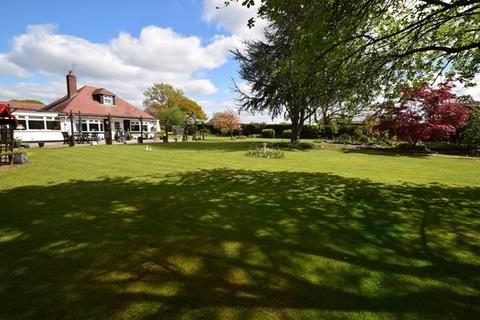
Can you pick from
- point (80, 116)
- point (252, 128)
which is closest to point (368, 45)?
point (80, 116)

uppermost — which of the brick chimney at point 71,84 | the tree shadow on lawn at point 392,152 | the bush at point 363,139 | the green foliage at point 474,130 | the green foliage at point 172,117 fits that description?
the brick chimney at point 71,84

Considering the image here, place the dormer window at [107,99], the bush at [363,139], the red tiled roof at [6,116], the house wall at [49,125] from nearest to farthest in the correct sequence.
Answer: the red tiled roof at [6,116] < the house wall at [49,125] < the bush at [363,139] < the dormer window at [107,99]

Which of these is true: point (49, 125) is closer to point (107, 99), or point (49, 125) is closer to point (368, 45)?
point (107, 99)

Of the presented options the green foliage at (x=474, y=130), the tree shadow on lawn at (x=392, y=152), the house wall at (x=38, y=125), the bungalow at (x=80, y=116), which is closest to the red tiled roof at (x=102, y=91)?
the bungalow at (x=80, y=116)

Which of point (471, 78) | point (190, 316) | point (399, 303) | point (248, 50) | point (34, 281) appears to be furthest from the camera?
point (248, 50)

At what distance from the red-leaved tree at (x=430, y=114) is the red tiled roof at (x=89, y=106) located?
104 feet

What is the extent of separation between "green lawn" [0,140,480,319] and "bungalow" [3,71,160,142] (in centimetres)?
2233

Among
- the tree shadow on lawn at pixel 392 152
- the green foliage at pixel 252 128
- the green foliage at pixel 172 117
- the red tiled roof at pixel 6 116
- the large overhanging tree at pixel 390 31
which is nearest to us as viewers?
the large overhanging tree at pixel 390 31

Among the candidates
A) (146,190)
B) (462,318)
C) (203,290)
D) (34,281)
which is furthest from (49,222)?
(462,318)

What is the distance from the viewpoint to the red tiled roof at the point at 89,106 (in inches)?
1355

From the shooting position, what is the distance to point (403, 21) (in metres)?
10.9

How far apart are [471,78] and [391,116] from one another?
39.7ft

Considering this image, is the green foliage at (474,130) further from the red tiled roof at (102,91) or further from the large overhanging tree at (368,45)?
the red tiled roof at (102,91)

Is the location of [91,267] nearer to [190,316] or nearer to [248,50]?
[190,316]
